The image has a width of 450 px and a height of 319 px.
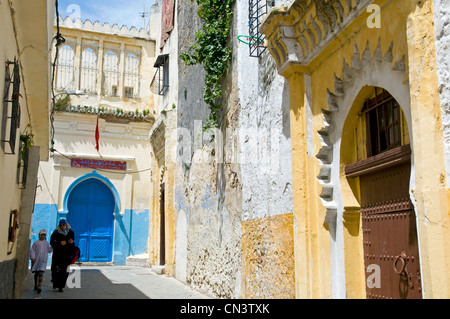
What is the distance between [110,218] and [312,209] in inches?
533

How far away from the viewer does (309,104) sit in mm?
5082

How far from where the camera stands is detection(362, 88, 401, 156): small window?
4.08 m

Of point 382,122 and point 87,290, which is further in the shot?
point 87,290

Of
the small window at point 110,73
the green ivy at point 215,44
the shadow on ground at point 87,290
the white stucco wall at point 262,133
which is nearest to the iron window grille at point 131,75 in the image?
the small window at point 110,73

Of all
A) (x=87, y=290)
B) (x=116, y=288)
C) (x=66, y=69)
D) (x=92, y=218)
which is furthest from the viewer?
(x=66, y=69)

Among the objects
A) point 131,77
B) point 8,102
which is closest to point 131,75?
point 131,77

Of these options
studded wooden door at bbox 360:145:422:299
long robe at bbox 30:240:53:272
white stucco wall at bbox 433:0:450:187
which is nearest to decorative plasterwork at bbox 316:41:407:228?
studded wooden door at bbox 360:145:422:299

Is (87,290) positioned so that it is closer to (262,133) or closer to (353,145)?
(262,133)

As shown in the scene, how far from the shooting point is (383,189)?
4.18 meters

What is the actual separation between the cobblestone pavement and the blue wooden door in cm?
390

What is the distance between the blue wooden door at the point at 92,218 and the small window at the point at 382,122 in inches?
558

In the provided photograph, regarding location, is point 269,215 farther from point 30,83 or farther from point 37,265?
point 37,265

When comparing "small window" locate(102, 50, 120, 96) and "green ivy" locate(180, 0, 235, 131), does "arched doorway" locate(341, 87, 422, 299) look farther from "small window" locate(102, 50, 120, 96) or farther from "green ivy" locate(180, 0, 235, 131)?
"small window" locate(102, 50, 120, 96)

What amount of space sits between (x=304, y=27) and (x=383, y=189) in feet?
6.02
